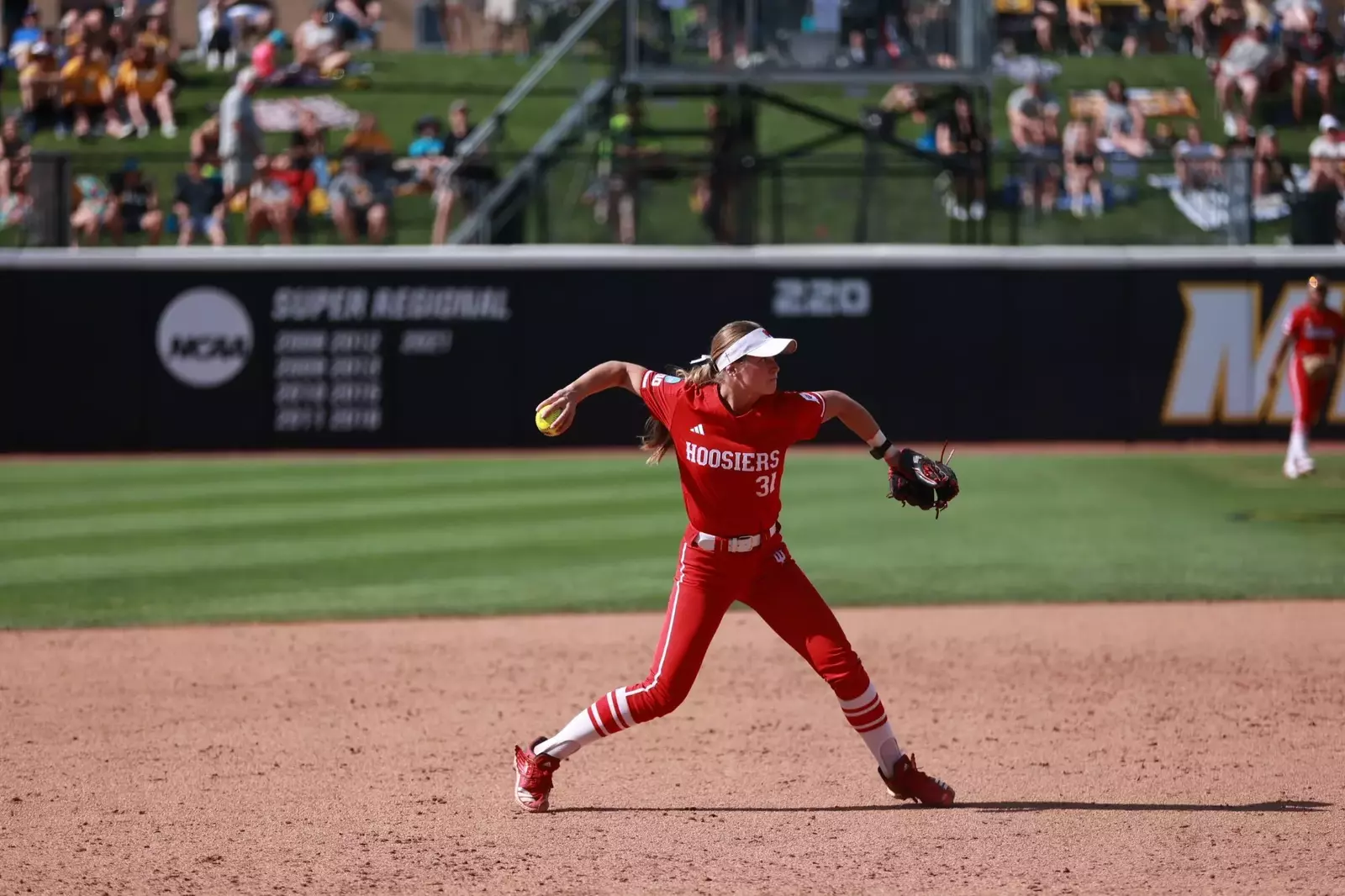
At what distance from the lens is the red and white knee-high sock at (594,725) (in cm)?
652

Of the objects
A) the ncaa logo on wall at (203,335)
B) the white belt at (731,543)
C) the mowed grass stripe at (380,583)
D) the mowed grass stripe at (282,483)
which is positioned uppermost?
the white belt at (731,543)

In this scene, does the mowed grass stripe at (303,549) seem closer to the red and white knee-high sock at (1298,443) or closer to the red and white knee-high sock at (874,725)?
the red and white knee-high sock at (1298,443)

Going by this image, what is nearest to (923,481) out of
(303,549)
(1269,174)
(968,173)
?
(303,549)

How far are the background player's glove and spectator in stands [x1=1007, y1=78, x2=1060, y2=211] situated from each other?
47.6 ft

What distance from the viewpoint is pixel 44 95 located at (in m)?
24.5

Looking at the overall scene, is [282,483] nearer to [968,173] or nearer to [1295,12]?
[968,173]

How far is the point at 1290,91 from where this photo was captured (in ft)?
79.7

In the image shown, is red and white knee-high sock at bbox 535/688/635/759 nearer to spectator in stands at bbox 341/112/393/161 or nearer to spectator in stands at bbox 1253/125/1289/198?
spectator in stands at bbox 1253/125/1289/198

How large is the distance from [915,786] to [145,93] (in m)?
21.2

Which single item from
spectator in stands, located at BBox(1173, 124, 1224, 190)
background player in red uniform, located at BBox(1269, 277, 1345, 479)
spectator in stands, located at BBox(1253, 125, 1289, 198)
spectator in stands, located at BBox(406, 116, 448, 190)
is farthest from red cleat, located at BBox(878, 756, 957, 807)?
spectator in stands, located at BBox(1253, 125, 1289, 198)

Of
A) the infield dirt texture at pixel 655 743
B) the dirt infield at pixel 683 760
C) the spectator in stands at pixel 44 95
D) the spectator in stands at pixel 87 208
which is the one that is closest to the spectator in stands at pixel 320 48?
the spectator in stands at pixel 44 95

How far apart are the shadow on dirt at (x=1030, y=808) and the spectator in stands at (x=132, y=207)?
1544 cm

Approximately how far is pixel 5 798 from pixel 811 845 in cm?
328

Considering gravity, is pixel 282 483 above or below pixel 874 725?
below
